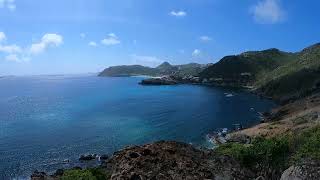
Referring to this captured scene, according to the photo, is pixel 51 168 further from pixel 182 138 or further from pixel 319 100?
pixel 319 100

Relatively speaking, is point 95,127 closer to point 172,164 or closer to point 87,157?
point 87,157

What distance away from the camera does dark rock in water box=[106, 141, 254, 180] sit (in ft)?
112

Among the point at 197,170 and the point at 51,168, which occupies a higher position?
the point at 197,170

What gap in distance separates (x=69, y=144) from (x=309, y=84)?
129320 mm

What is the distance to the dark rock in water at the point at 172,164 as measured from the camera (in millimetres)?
34156

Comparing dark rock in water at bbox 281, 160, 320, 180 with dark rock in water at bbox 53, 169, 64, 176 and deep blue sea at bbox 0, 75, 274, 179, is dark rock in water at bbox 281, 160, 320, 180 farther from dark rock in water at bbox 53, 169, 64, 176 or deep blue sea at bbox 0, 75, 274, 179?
deep blue sea at bbox 0, 75, 274, 179

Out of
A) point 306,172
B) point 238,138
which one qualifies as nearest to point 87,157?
point 238,138

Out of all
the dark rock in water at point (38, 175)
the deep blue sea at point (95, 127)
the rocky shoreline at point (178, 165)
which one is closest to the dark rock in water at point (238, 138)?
the deep blue sea at point (95, 127)

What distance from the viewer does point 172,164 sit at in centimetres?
3562

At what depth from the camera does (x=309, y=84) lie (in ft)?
641

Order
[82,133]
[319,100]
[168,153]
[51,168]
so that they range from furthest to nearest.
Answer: [319,100] < [82,133] < [51,168] < [168,153]

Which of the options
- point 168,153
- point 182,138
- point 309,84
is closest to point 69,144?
point 182,138

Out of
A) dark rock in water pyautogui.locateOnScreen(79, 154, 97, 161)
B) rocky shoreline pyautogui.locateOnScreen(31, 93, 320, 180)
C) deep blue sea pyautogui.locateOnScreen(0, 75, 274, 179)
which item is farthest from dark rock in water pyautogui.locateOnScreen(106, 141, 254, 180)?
dark rock in water pyautogui.locateOnScreen(79, 154, 97, 161)

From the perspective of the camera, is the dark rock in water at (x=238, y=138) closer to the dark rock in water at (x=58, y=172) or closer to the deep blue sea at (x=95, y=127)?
the deep blue sea at (x=95, y=127)
